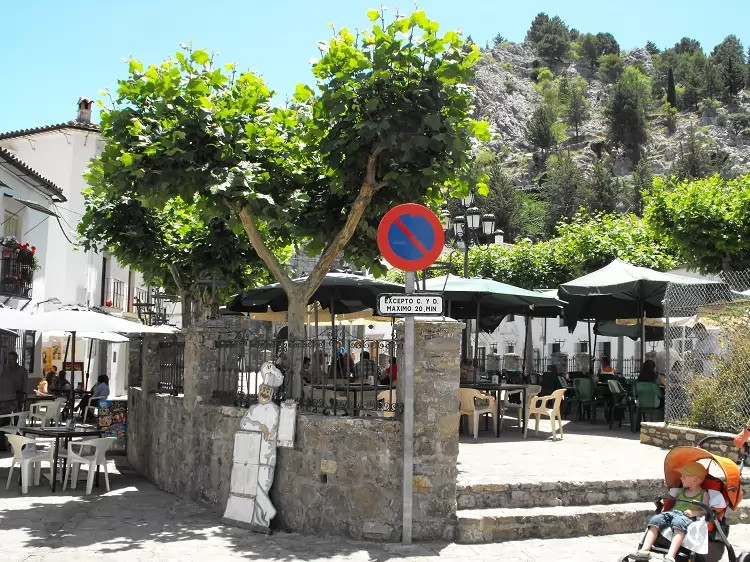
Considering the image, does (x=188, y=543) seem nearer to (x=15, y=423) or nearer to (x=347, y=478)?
(x=347, y=478)

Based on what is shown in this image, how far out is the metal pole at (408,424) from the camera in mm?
7125

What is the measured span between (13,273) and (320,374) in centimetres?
1509

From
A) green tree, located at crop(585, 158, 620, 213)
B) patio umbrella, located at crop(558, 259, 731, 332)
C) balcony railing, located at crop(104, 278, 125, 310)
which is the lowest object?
patio umbrella, located at crop(558, 259, 731, 332)

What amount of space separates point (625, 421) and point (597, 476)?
316 inches

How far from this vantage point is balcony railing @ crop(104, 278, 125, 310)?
3281cm

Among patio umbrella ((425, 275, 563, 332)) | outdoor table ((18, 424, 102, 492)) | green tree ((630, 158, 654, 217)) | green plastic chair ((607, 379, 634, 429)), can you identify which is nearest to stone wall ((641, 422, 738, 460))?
green plastic chair ((607, 379, 634, 429))

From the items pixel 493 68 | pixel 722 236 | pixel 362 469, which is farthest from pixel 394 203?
pixel 493 68

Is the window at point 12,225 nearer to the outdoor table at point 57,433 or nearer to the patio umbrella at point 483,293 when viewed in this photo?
the outdoor table at point 57,433

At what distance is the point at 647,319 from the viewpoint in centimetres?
1678

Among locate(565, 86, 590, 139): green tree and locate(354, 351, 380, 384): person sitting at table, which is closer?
locate(354, 351, 380, 384): person sitting at table

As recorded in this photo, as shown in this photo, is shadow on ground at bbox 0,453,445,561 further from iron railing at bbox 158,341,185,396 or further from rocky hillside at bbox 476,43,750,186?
rocky hillside at bbox 476,43,750,186

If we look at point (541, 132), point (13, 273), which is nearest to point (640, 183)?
point (541, 132)

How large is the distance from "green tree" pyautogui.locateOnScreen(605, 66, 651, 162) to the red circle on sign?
363 ft

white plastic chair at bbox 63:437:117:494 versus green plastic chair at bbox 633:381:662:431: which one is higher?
green plastic chair at bbox 633:381:662:431
